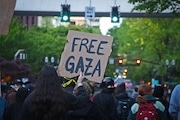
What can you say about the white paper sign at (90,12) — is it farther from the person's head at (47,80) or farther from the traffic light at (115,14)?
the person's head at (47,80)

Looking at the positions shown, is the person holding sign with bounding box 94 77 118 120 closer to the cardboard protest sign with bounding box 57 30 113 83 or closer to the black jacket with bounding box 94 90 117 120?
the black jacket with bounding box 94 90 117 120

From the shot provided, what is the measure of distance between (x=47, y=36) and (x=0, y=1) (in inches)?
2263

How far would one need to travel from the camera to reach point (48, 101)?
6230 millimetres

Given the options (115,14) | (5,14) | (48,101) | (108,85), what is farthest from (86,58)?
(115,14)

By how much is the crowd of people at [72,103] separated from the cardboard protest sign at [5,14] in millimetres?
824

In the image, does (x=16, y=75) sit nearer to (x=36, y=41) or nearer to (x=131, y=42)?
(x=36, y=41)

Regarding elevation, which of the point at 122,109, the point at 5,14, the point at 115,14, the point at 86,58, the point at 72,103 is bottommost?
the point at 122,109

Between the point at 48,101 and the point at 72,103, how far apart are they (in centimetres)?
64

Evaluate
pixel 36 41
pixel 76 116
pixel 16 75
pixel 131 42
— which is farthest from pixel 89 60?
pixel 131 42

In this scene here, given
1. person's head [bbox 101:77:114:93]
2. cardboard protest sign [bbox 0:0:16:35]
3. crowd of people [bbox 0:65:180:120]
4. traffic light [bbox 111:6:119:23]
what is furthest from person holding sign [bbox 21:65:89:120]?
traffic light [bbox 111:6:119:23]

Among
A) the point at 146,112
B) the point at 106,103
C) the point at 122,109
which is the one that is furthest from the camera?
the point at 122,109

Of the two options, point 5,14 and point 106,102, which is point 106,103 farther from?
point 5,14

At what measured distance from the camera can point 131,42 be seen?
6662 centimetres

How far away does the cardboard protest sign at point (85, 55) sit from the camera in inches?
328
